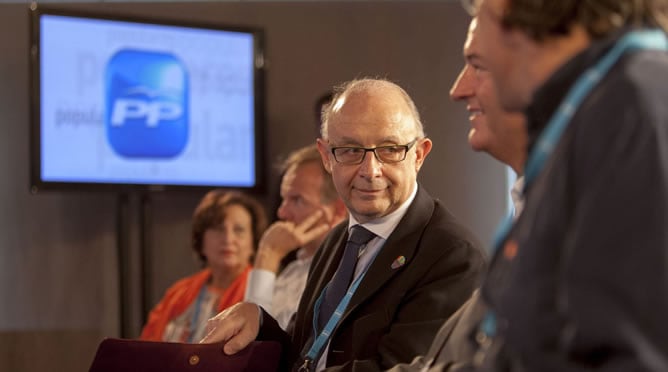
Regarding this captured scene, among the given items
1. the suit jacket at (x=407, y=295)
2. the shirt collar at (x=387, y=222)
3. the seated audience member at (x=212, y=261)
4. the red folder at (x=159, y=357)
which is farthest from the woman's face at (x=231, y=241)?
the red folder at (x=159, y=357)

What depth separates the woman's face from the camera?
15.9 ft

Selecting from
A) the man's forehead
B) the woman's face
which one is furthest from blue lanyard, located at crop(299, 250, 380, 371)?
the woman's face

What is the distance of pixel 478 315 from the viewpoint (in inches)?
63.1

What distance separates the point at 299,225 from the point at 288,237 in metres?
0.10

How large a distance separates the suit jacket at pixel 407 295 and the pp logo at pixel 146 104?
3.08 meters

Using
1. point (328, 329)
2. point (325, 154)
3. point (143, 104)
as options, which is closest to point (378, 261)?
point (328, 329)

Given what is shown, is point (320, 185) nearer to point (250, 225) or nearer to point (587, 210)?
point (250, 225)

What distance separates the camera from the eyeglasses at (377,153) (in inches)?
109

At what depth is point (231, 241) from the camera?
16.0 ft

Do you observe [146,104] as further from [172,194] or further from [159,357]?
[159,357]

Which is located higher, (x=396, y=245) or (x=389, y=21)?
(x=389, y=21)

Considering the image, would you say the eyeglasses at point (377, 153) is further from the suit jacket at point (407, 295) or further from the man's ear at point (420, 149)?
the suit jacket at point (407, 295)

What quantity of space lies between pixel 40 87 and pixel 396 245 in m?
3.27

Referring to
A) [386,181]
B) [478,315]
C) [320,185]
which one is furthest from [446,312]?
[320,185]
